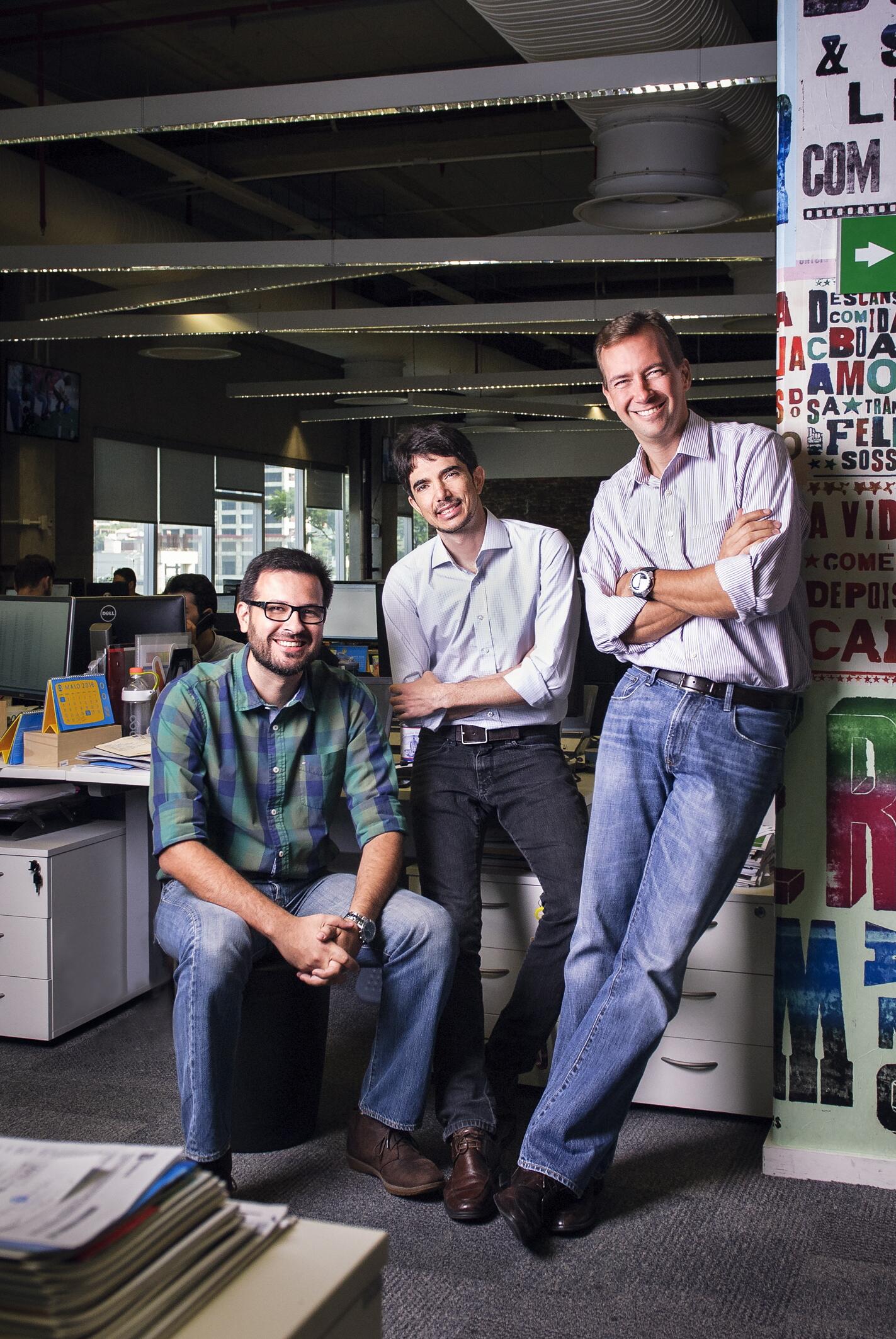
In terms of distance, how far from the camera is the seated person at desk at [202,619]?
4.78 m

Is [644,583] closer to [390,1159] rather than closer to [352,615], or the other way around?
[390,1159]

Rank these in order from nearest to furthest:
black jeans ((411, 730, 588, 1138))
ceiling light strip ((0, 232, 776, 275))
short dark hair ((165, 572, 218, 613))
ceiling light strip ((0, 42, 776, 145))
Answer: black jeans ((411, 730, 588, 1138)), ceiling light strip ((0, 42, 776, 145)), short dark hair ((165, 572, 218, 613)), ceiling light strip ((0, 232, 776, 275))

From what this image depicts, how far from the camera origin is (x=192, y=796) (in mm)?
2619

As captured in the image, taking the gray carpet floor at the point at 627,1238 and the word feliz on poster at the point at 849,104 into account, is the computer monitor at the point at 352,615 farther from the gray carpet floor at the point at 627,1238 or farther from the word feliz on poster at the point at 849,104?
the word feliz on poster at the point at 849,104

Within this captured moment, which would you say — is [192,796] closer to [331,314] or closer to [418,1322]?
[418,1322]

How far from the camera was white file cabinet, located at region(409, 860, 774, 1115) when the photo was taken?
289 centimetres


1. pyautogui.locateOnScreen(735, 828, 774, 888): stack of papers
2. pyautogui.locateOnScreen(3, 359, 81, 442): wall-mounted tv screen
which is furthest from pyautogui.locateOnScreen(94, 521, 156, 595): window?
pyautogui.locateOnScreen(735, 828, 774, 888): stack of papers

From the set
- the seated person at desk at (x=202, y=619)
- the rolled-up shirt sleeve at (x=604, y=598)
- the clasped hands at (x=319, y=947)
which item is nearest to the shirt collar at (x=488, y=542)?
the rolled-up shirt sleeve at (x=604, y=598)

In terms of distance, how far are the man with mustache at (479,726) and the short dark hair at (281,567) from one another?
270mm

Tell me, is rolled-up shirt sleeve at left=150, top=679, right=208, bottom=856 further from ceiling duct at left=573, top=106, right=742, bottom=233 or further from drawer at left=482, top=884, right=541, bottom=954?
ceiling duct at left=573, top=106, right=742, bottom=233

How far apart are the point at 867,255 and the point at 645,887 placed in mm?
1370

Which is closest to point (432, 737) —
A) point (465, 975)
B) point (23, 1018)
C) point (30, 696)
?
point (465, 975)

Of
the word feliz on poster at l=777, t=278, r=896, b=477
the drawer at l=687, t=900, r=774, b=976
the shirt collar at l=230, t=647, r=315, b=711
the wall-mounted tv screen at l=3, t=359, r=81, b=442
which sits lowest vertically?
the drawer at l=687, t=900, r=774, b=976

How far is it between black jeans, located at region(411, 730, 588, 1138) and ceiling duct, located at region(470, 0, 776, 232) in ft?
9.43
